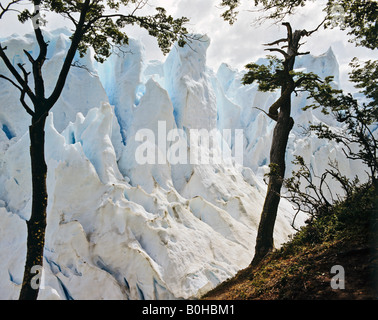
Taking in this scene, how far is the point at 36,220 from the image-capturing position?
495 cm

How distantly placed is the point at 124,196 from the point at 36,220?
9187 millimetres

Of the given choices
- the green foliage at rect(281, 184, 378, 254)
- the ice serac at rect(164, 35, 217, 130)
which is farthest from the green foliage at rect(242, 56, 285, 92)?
the ice serac at rect(164, 35, 217, 130)

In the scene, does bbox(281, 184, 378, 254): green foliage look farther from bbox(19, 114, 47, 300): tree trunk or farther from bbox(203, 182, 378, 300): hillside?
bbox(19, 114, 47, 300): tree trunk

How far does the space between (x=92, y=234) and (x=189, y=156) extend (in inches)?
356

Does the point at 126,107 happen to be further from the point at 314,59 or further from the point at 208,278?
the point at 314,59

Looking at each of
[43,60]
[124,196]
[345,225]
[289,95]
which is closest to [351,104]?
[289,95]

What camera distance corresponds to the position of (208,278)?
12273 millimetres

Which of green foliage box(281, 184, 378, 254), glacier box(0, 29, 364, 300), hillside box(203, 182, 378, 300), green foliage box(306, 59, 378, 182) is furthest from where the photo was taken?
glacier box(0, 29, 364, 300)

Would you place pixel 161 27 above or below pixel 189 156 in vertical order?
below

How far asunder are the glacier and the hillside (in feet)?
16.5

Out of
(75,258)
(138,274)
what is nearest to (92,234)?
(75,258)

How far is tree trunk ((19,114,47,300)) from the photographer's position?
468cm

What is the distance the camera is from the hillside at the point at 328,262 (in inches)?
133

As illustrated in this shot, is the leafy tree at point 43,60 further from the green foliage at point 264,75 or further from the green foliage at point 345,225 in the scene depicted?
the green foliage at point 345,225
